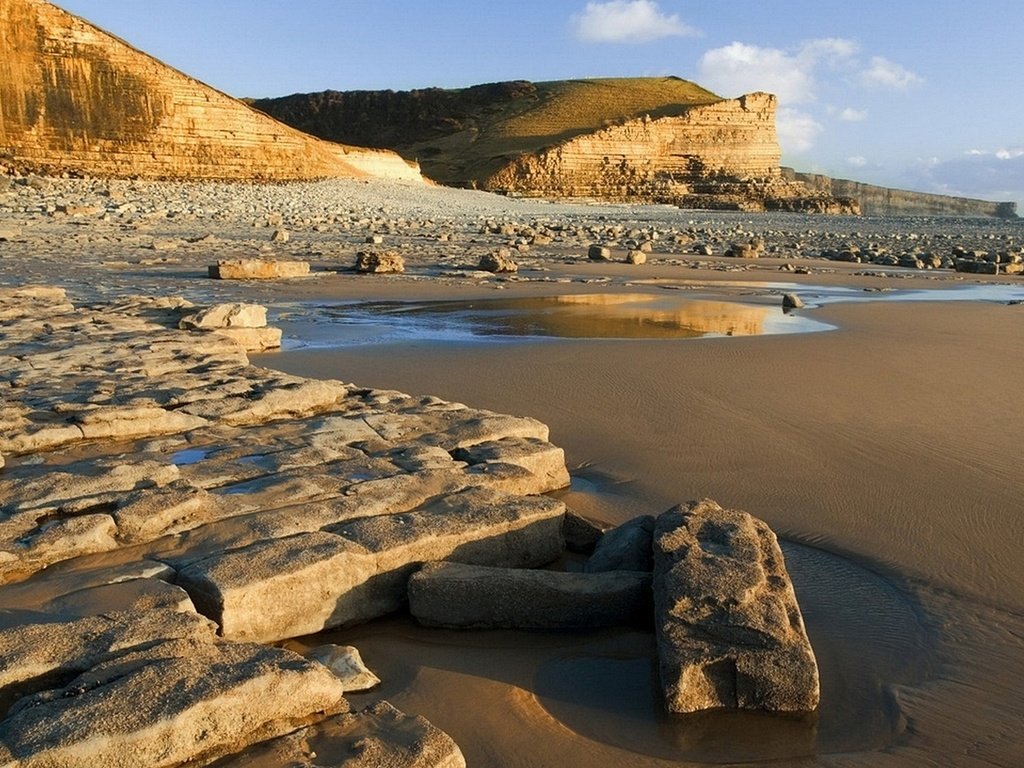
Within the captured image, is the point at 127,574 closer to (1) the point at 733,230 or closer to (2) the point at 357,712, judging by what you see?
(2) the point at 357,712

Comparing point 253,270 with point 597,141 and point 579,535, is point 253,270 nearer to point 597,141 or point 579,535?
point 579,535

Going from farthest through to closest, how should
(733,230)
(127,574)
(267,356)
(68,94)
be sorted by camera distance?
1. (68,94)
2. (733,230)
3. (267,356)
4. (127,574)

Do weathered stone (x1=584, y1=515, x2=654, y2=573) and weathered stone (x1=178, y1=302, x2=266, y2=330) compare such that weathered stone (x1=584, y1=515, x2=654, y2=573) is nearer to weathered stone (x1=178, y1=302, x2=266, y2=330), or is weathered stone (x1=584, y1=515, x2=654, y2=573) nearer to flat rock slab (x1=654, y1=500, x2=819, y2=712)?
flat rock slab (x1=654, y1=500, x2=819, y2=712)

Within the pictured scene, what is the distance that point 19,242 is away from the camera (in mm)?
14812

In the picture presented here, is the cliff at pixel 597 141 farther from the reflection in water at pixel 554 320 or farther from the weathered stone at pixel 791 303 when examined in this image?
the weathered stone at pixel 791 303

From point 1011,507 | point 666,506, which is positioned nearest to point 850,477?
point 1011,507

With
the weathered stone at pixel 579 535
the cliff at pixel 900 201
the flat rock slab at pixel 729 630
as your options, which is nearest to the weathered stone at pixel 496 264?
the weathered stone at pixel 579 535

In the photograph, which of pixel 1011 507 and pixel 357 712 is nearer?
pixel 357 712

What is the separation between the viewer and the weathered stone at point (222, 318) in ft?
23.5

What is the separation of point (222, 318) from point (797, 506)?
15.8ft

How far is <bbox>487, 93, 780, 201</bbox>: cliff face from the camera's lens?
51.4 meters

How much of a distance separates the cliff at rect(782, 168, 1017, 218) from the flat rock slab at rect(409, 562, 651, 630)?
225 ft

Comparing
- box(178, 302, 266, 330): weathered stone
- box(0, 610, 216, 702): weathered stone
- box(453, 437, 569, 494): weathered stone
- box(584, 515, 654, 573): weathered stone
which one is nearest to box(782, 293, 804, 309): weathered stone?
box(178, 302, 266, 330): weathered stone

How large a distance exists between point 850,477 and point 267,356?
4.35 metres
